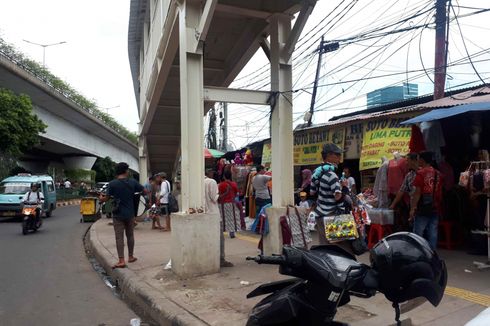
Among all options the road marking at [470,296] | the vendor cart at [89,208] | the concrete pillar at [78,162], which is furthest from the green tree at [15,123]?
the road marking at [470,296]

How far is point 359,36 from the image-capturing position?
11562mm

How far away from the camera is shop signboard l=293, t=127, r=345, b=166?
10508mm

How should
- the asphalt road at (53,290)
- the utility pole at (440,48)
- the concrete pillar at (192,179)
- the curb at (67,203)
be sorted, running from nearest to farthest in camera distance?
the asphalt road at (53,290)
the concrete pillar at (192,179)
the utility pole at (440,48)
the curb at (67,203)

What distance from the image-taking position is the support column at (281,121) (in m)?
7.39

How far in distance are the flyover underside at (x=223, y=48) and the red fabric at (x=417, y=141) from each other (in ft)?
9.98

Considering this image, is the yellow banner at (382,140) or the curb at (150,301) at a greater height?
the yellow banner at (382,140)

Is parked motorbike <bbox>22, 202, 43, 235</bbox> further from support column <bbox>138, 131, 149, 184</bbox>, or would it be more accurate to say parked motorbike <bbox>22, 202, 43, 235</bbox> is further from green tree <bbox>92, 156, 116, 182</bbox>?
green tree <bbox>92, 156, 116, 182</bbox>

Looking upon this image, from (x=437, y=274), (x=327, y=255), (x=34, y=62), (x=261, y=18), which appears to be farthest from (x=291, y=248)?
(x=34, y=62)

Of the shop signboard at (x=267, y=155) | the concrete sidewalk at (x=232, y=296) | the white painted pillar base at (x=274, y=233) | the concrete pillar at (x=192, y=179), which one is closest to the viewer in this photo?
the concrete sidewalk at (x=232, y=296)

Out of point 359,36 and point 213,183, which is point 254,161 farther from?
point 213,183

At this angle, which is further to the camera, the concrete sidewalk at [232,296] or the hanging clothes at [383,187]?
the hanging clothes at [383,187]

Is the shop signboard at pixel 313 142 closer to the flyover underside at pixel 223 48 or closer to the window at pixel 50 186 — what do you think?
the flyover underside at pixel 223 48

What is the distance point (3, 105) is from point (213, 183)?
17.4m

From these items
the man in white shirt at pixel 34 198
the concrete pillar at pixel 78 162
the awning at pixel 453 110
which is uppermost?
the concrete pillar at pixel 78 162
